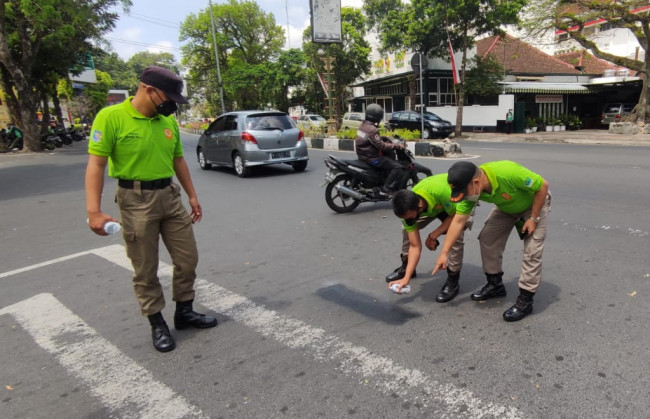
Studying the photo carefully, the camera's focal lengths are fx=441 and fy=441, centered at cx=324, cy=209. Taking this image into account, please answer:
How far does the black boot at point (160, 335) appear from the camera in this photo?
301 centimetres

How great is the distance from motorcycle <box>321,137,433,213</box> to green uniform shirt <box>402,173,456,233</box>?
331 centimetres

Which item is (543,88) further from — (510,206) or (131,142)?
(131,142)

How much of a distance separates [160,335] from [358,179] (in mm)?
4446

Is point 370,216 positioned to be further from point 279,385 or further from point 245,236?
point 279,385

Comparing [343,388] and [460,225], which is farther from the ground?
[460,225]

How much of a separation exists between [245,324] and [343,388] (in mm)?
1112

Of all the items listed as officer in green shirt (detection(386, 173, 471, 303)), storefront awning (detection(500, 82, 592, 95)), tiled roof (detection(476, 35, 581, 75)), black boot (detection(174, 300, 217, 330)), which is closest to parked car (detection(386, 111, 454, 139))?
storefront awning (detection(500, 82, 592, 95))

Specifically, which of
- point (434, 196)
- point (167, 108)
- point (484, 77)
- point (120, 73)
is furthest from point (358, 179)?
point (120, 73)

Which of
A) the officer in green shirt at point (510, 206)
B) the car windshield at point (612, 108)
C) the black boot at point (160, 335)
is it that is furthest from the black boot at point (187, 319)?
the car windshield at point (612, 108)

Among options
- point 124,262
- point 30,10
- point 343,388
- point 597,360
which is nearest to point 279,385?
point 343,388

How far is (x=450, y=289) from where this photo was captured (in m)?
3.60

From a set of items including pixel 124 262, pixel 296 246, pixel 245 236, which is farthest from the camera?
pixel 245 236

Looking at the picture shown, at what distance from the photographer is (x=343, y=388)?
250 centimetres

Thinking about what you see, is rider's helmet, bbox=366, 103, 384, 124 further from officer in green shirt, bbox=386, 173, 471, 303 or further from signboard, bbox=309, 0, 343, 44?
signboard, bbox=309, 0, 343, 44
